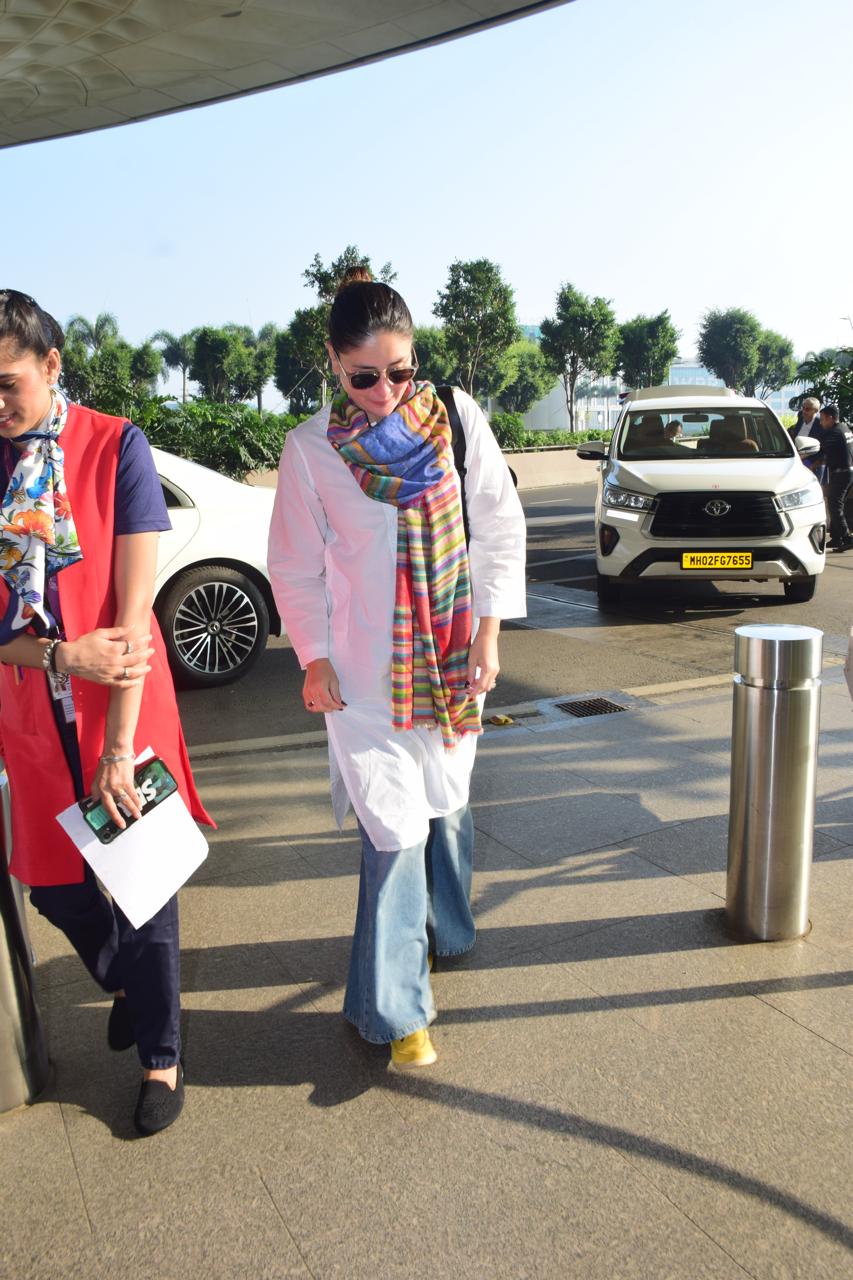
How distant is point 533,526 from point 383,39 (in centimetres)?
1334

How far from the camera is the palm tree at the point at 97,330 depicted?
7594 cm

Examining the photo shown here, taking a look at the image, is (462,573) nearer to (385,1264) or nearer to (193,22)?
(385,1264)

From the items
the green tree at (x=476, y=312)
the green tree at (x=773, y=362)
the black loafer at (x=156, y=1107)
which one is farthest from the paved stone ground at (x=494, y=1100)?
the green tree at (x=773, y=362)

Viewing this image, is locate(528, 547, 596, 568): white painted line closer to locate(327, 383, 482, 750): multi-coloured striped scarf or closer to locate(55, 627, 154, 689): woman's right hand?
locate(327, 383, 482, 750): multi-coloured striped scarf

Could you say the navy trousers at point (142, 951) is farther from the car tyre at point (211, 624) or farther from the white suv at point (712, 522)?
the white suv at point (712, 522)

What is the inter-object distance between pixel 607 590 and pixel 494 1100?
7196 millimetres

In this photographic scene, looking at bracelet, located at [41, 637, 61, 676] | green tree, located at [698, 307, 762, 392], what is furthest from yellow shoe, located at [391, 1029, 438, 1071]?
green tree, located at [698, 307, 762, 392]

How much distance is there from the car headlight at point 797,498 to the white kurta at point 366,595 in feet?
21.3

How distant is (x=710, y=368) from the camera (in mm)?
92062

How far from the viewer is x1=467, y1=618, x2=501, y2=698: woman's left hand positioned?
2.73 m

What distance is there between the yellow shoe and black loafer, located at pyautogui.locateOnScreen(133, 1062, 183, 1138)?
538 mm

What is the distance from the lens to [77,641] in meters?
2.30

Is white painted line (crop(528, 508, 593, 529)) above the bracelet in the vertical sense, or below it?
below

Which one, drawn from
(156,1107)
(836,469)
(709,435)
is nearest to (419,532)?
(156,1107)
